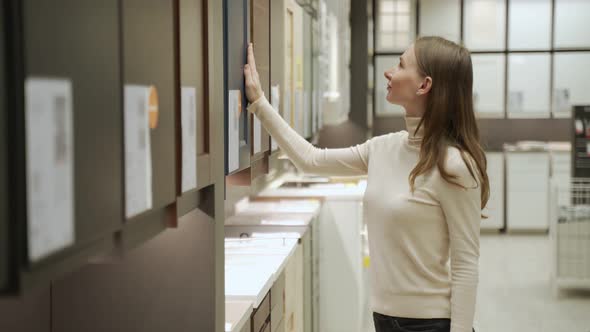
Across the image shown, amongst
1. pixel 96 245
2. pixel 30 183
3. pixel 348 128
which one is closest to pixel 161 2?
pixel 96 245

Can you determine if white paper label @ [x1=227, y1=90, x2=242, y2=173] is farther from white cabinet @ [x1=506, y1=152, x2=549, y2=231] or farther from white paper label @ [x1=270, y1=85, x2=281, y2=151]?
white cabinet @ [x1=506, y1=152, x2=549, y2=231]

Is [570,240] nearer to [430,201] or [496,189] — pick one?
[496,189]

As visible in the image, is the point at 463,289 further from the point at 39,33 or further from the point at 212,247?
the point at 39,33

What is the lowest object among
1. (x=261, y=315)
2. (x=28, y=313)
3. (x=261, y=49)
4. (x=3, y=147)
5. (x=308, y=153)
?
(x=261, y=315)

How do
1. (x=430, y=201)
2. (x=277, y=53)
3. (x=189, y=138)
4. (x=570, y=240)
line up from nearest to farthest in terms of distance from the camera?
(x=189, y=138) < (x=430, y=201) < (x=277, y=53) < (x=570, y=240)

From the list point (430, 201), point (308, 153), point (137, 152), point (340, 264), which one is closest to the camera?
point (137, 152)

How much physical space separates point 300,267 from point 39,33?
3.25 meters

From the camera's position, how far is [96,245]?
1.06m

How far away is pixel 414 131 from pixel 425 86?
0.45 feet

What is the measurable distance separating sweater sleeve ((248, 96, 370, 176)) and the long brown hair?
300 mm

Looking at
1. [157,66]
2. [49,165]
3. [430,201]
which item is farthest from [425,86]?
[49,165]

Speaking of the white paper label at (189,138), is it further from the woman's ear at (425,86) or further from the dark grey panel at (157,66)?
the woman's ear at (425,86)

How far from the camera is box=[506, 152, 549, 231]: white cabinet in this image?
9938 mm

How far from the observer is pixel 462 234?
224cm
